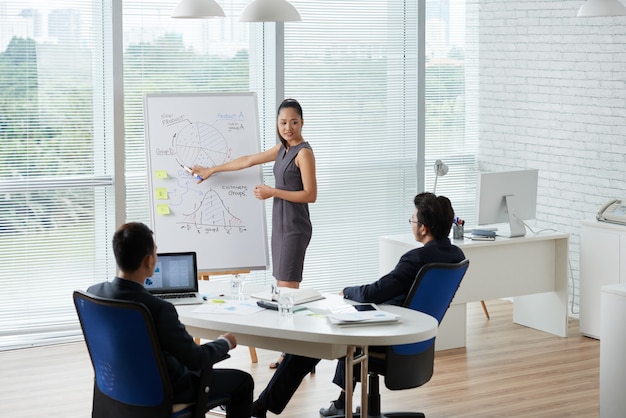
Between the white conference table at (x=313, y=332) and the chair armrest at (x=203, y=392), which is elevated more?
the white conference table at (x=313, y=332)

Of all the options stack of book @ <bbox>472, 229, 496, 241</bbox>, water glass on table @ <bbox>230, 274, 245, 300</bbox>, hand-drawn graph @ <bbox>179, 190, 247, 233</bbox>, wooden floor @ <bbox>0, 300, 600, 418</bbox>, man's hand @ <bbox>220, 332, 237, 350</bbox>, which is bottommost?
wooden floor @ <bbox>0, 300, 600, 418</bbox>

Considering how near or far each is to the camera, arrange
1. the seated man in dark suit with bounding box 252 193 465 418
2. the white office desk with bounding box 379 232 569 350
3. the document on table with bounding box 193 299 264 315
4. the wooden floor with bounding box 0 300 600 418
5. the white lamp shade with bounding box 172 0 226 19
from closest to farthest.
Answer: the document on table with bounding box 193 299 264 315
the seated man in dark suit with bounding box 252 193 465 418
the wooden floor with bounding box 0 300 600 418
the white lamp shade with bounding box 172 0 226 19
the white office desk with bounding box 379 232 569 350

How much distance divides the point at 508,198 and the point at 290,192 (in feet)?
5.21

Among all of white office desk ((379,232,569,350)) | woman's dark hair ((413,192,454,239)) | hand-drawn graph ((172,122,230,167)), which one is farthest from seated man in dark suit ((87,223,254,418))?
white office desk ((379,232,569,350))

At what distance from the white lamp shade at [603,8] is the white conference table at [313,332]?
276 cm

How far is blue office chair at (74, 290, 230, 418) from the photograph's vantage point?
11.2 ft

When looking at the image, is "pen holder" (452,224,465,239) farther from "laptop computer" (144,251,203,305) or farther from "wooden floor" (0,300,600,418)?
"laptop computer" (144,251,203,305)

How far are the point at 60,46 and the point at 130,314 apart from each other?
3.41 metres

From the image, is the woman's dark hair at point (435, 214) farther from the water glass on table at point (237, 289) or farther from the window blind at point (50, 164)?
the window blind at point (50, 164)

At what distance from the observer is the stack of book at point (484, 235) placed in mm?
6289

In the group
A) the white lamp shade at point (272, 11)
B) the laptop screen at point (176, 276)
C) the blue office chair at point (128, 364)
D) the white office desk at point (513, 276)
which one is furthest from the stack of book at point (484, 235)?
the blue office chair at point (128, 364)

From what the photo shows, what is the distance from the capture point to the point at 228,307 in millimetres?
4254

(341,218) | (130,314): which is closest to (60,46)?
(341,218)

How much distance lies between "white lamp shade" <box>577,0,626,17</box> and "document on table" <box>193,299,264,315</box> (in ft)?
10.0
